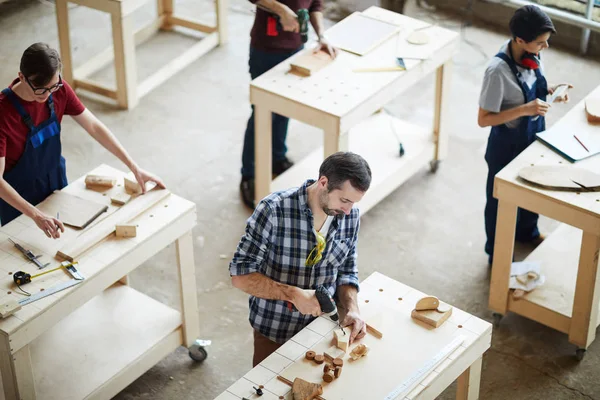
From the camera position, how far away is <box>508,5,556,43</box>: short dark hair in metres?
4.37

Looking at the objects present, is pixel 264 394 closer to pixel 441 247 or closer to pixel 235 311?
pixel 235 311

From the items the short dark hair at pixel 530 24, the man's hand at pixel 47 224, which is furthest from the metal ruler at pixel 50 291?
the short dark hair at pixel 530 24

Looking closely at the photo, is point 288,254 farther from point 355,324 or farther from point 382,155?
point 382,155

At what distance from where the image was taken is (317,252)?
3.39 metres

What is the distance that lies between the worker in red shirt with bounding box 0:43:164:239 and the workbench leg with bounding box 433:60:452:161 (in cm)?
228

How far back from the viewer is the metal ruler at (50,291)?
3.58 metres

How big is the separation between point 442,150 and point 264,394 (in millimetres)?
3193

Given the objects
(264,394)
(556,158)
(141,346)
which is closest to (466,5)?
(556,158)

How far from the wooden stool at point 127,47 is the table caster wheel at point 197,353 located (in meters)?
2.63

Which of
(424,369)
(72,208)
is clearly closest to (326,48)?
(72,208)

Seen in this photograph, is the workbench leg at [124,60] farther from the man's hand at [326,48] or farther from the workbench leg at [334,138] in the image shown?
the workbench leg at [334,138]

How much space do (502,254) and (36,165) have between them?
2270 mm

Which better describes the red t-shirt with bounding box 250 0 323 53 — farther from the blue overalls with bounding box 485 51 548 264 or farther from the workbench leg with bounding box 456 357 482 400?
the workbench leg with bounding box 456 357 482 400

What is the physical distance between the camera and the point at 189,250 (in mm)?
4285
